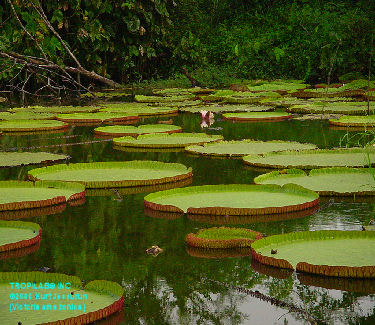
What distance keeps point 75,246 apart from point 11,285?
66 centimetres

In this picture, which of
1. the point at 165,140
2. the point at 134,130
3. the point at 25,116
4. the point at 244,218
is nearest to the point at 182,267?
the point at 244,218

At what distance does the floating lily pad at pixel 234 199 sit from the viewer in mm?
3717

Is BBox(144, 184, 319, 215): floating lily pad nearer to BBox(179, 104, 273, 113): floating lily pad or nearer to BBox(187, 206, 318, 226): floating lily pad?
BBox(187, 206, 318, 226): floating lily pad

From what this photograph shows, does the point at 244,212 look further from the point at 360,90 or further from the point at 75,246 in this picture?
the point at 360,90

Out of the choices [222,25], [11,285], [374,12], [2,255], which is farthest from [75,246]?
[222,25]

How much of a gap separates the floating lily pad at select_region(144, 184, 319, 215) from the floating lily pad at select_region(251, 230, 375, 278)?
604mm

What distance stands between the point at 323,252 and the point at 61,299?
1044 mm

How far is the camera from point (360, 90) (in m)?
11.3

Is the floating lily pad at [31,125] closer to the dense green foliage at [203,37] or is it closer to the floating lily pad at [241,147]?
the floating lily pad at [241,147]

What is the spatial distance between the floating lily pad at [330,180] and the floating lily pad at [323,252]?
0.98 m

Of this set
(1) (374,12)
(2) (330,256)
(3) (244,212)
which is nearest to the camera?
(2) (330,256)

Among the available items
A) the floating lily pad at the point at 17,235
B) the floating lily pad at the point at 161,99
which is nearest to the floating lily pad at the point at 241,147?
the floating lily pad at the point at 17,235

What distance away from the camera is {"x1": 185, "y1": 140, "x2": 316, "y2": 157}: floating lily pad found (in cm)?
574

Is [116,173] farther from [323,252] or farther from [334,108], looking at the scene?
[334,108]
